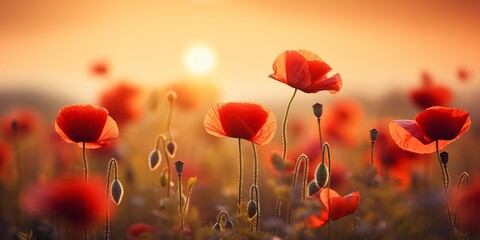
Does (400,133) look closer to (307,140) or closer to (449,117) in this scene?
(449,117)

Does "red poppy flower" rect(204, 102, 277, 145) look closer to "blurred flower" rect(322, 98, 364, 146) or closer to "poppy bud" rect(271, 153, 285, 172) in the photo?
"poppy bud" rect(271, 153, 285, 172)

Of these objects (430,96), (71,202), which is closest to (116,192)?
(71,202)

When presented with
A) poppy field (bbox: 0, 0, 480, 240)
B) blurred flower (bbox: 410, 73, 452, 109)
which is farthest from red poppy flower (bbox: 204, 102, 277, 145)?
blurred flower (bbox: 410, 73, 452, 109)

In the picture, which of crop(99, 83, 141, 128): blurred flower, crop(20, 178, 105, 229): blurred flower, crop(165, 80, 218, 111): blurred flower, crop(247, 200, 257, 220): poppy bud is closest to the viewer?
crop(20, 178, 105, 229): blurred flower

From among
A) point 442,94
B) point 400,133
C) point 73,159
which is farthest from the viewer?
point 73,159

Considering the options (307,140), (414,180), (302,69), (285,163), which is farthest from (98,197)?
(414,180)

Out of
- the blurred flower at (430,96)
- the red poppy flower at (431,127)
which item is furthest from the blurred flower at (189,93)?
the red poppy flower at (431,127)
